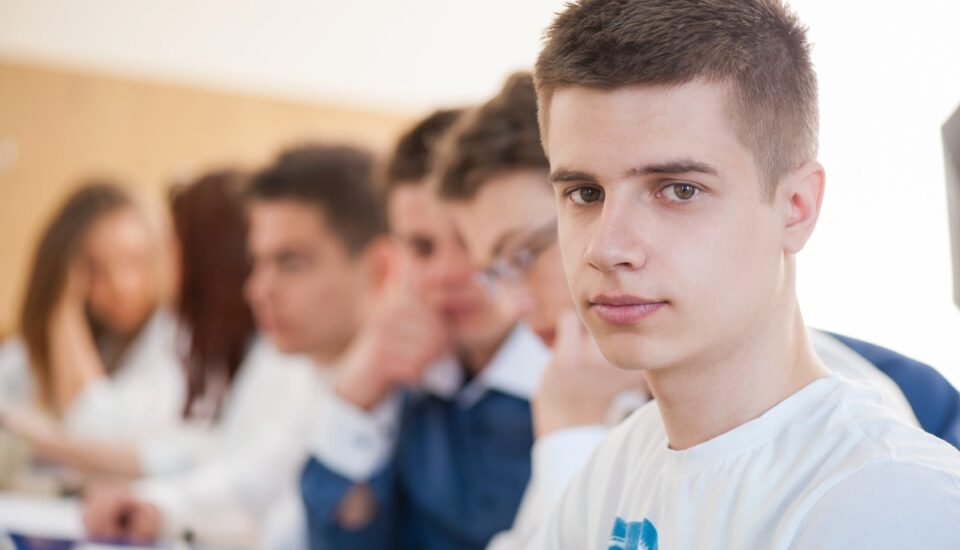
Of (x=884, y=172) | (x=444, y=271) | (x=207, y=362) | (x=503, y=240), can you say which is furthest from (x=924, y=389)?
(x=207, y=362)

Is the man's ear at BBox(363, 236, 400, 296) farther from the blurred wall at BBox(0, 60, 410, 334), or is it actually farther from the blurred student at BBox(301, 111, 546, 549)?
the blurred wall at BBox(0, 60, 410, 334)

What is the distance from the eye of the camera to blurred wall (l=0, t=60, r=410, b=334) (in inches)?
160

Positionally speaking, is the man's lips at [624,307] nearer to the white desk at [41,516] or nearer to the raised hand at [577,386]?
the raised hand at [577,386]

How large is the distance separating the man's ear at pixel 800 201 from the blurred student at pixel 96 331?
2.13 m

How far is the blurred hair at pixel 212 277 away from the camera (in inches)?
94.3

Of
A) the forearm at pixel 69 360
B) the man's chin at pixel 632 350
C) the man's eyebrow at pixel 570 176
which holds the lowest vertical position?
the forearm at pixel 69 360

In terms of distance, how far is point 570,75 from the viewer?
686 millimetres

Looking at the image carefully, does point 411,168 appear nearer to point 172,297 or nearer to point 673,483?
point 673,483

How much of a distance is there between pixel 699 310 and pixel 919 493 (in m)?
0.16

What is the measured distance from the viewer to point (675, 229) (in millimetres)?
644

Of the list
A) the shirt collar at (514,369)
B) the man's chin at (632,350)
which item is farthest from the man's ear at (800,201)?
the shirt collar at (514,369)

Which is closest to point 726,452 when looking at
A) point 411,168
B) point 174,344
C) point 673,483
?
point 673,483

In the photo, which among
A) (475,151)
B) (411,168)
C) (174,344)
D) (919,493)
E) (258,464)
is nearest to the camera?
(919,493)

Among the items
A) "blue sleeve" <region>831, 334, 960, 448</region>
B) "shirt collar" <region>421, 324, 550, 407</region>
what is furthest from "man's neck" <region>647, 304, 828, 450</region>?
"shirt collar" <region>421, 324, 550, 407</region>
